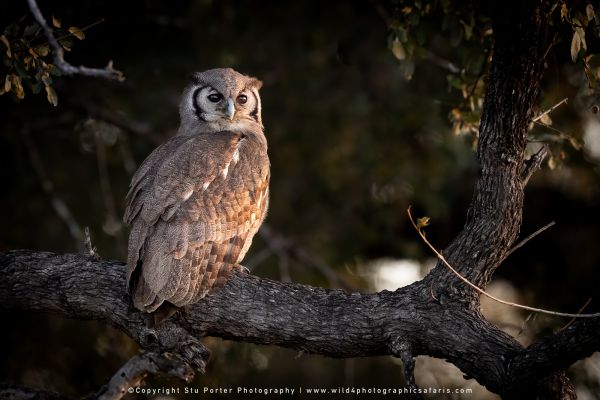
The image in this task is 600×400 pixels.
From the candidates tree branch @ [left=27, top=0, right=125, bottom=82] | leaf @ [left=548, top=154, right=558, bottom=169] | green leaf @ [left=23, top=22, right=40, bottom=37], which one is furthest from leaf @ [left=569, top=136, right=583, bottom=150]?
green leaf @ [left=23, top=22, right=40, bottom=37]

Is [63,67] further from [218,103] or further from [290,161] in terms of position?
[290,161]

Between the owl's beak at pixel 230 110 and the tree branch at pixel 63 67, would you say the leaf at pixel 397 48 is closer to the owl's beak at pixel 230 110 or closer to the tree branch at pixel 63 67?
the owl's beak at pixel 230 110

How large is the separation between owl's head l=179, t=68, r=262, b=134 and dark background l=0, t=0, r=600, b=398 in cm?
124

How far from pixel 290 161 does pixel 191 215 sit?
3882mm

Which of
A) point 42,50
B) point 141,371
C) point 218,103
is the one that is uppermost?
point 218,103

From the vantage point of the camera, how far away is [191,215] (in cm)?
424

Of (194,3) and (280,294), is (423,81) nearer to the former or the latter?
(194,3)

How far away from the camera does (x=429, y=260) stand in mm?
7410

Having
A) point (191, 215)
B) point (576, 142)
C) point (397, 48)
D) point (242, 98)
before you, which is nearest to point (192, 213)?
point (191, 215)

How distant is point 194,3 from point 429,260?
350 cm

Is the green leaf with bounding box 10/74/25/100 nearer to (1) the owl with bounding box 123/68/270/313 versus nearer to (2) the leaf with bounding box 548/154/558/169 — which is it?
(1) the owl with bounding box 123/68/270/313

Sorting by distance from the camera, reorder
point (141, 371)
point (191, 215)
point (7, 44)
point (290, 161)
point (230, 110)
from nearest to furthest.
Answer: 1. point (141, 371)
2. point (7, 44)
3. point (191, 215)
4. point (230, 110)
5. point (290, 161)

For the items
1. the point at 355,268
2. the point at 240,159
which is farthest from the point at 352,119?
the point at 240,159

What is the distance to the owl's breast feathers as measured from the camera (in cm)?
404
